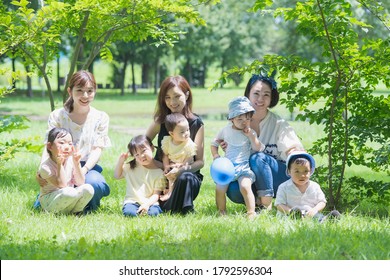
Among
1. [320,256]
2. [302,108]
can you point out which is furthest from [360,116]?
[320,256]

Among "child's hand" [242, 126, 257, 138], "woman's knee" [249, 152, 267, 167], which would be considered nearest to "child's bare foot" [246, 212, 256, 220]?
"woman's knee" [249, 152, 267, 167]

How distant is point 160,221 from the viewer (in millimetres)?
4922

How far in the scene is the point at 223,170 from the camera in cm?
516

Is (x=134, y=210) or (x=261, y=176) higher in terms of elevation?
(x=261, y=176)

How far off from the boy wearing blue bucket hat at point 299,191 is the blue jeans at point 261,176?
6.6 inches

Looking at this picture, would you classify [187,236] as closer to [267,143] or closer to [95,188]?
[95,188]

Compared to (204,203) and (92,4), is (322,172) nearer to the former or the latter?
(204,203)

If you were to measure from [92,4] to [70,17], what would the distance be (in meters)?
0.67

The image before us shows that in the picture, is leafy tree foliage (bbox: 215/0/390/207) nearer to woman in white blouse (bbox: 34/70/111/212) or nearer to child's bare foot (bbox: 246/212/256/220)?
child's bare foot (bbox: 246/212/256/220)

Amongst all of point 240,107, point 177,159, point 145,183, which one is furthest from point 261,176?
point 145,183

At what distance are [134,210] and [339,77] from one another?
2.20 m

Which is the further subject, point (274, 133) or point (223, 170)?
point (274, 133)

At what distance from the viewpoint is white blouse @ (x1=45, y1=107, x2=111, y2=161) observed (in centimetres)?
558

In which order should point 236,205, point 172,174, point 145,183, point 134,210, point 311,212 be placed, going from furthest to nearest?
point 236,205
point 145,183
point 172,174
point 134,210
point 311,212
